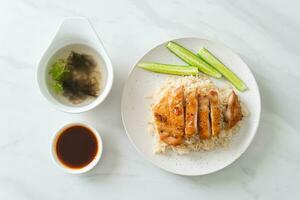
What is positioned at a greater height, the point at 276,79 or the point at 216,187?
the point at 276,79

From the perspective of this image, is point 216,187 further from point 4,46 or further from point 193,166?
point 4,46

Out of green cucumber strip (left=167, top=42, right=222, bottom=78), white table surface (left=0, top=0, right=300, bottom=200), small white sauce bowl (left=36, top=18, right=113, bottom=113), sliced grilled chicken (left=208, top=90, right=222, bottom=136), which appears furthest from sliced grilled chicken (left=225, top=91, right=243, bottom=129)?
small white sauce bowl (left=36, top=18, right=113, bottom=113)

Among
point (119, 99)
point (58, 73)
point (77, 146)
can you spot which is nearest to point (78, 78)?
point (58, 73)

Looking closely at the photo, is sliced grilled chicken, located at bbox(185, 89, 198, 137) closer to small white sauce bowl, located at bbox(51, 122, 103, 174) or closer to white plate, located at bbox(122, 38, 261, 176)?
white plate, located at bbox(122, 38, 261, 176)

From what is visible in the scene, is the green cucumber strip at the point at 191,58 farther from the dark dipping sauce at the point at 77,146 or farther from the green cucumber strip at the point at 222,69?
the dark dipping sauce at the point at 77,146

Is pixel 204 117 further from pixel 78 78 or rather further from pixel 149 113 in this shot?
pixel 78 78

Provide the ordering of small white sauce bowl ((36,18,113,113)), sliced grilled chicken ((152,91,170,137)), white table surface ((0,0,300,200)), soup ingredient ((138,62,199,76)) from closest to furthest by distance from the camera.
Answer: small white sauce bowl ((36,18,113,113)) < sliced grilled chicken ((152,91,170,137)) < soup ingredient ((138,62,199,76)) < white table surface ((0,0,300,200))

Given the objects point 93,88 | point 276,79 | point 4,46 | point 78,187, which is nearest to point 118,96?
point 93,88
